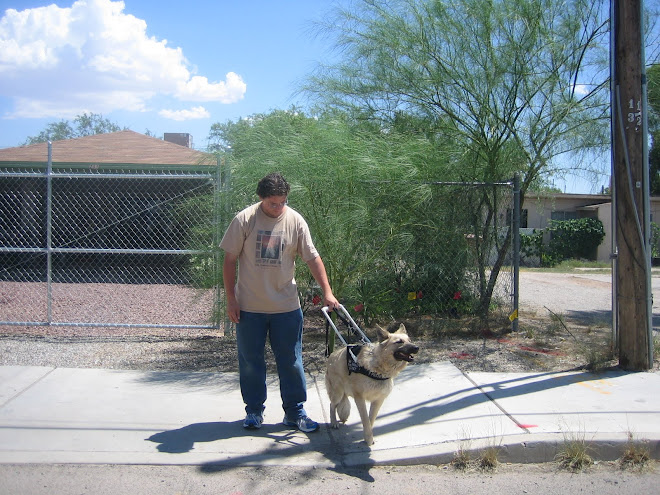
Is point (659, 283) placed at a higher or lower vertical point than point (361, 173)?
lower

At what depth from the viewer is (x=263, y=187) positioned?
422 cm

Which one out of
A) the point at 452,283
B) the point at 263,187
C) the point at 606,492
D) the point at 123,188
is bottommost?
the point at 606,492

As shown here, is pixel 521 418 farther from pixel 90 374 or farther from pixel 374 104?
pixel 374 104

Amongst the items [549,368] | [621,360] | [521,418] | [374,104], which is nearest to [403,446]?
[521,418]

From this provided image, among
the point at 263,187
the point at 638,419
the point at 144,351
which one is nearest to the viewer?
the point at 263,187

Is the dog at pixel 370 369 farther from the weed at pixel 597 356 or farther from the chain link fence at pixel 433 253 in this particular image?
the weed at pixel 597 356

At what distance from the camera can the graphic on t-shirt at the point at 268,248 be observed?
4.32 m

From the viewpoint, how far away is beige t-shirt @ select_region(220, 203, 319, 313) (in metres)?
4.32

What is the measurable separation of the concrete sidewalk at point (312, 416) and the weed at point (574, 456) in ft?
0.18

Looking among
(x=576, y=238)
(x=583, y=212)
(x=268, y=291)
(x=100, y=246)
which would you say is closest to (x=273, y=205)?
Result: (x=268, y=291)

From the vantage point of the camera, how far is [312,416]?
4855 millimetres

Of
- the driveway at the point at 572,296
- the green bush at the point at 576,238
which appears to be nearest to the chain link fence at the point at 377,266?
the driveway at the point at 572,296

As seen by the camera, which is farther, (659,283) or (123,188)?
(659,283)

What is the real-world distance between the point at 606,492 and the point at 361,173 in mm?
3565
